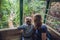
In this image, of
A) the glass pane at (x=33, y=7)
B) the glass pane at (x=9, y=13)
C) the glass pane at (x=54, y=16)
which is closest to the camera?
the glass pane at (x=54, y=16)

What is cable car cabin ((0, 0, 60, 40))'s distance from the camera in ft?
7.54

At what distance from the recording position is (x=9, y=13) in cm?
251

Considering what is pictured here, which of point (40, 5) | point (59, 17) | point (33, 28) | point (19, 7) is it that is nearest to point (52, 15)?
point (59, 17)

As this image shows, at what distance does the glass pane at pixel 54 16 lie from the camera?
89.0 inches

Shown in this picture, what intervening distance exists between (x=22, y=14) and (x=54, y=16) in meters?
0.79

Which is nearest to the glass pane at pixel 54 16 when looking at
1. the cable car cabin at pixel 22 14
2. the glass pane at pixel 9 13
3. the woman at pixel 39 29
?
the cable car cabin at pixel 22 14

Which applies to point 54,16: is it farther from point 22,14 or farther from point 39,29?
point 22,14

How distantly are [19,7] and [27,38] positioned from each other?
79cm

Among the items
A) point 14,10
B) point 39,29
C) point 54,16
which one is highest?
point 14,10

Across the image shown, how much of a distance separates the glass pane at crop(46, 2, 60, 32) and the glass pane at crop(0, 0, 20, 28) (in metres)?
0.83

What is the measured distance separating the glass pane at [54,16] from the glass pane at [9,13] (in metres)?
0.83

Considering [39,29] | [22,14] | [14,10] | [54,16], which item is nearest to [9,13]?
[14,10]

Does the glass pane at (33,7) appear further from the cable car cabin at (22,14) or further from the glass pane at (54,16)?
the glass pane at (54,16)

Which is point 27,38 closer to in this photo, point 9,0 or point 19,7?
point 19,7
